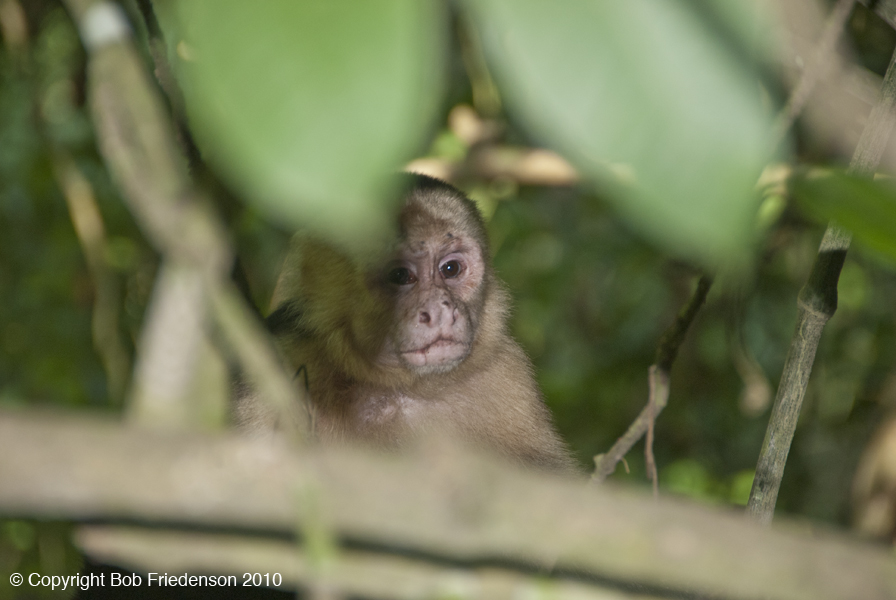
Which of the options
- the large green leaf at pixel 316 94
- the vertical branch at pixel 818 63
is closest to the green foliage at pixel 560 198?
the large green leaf at pixel 316 94

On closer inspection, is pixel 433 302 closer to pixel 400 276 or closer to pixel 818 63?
pixel 400 276

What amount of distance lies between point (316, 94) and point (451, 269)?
1685 millimetres

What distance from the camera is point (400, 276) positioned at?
187cm

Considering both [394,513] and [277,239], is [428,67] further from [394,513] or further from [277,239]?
[277,239]

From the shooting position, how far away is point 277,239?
3139 millimetres

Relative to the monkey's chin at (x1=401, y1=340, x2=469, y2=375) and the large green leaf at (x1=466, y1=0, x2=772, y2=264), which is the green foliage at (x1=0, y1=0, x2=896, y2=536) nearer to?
the large green leaf at (x1=466, y1=0, x2=772, y2=264)

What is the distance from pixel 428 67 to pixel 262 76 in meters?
0.07

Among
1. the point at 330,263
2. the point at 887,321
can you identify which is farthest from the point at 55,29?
the point at 887,321

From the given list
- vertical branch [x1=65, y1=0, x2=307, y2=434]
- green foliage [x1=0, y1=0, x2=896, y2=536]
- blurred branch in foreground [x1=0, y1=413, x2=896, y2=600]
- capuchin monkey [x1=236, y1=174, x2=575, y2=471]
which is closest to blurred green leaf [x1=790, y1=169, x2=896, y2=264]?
green foliage [x1=0, y1=0, x2=896, y2=536]

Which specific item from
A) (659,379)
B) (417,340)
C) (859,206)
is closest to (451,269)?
(417,340)

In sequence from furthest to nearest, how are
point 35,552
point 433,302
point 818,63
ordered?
point 35,552 < point 433,302 < point 818,63

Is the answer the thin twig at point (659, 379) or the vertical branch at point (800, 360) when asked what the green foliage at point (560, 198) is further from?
the thin twig at point (659, 379)

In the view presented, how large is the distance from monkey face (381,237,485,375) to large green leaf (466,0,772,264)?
1.39 metres

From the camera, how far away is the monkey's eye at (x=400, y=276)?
6.12ft
